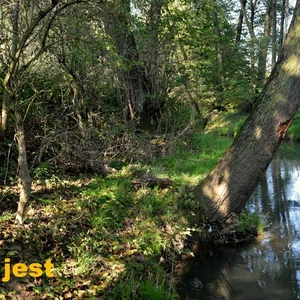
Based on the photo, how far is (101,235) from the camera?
4.84 m

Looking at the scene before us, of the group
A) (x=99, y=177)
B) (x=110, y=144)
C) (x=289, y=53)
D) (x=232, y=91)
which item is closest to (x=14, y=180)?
(x=99, y=177)

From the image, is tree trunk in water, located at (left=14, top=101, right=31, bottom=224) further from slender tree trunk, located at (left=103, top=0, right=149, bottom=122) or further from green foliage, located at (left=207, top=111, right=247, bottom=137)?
green foliage, located at (left=207, top=111, right=247, bottom=137)

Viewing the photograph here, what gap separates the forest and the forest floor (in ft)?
0.06

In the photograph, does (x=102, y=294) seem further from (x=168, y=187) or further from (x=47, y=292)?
(x=168, y=187)

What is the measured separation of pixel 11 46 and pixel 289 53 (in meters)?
3.77

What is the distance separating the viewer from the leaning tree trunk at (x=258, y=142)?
5496 mm

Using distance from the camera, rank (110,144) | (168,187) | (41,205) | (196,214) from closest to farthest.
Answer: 1. (41,205)
2. (196,214)
3. (168,187)
4. (110,144)

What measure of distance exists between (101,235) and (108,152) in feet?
8.66

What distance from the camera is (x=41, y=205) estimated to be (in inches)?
202

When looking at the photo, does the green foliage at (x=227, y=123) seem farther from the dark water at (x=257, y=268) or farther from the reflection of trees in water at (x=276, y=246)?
the dark water at (x=257, y=268)

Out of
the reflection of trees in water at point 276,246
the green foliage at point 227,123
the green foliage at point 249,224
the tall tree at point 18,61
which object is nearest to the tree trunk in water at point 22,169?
the tall tree at point 18,61

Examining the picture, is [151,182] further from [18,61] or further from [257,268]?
[18,61]

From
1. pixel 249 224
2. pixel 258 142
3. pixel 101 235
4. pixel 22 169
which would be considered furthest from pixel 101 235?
pixel 249 224

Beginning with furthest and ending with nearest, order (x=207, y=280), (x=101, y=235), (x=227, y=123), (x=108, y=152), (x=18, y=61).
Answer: (x=227, y=123) → (x=108, y=152) → (x=207, y=280) → (x=101, y=235) → (x=18, y=61)
